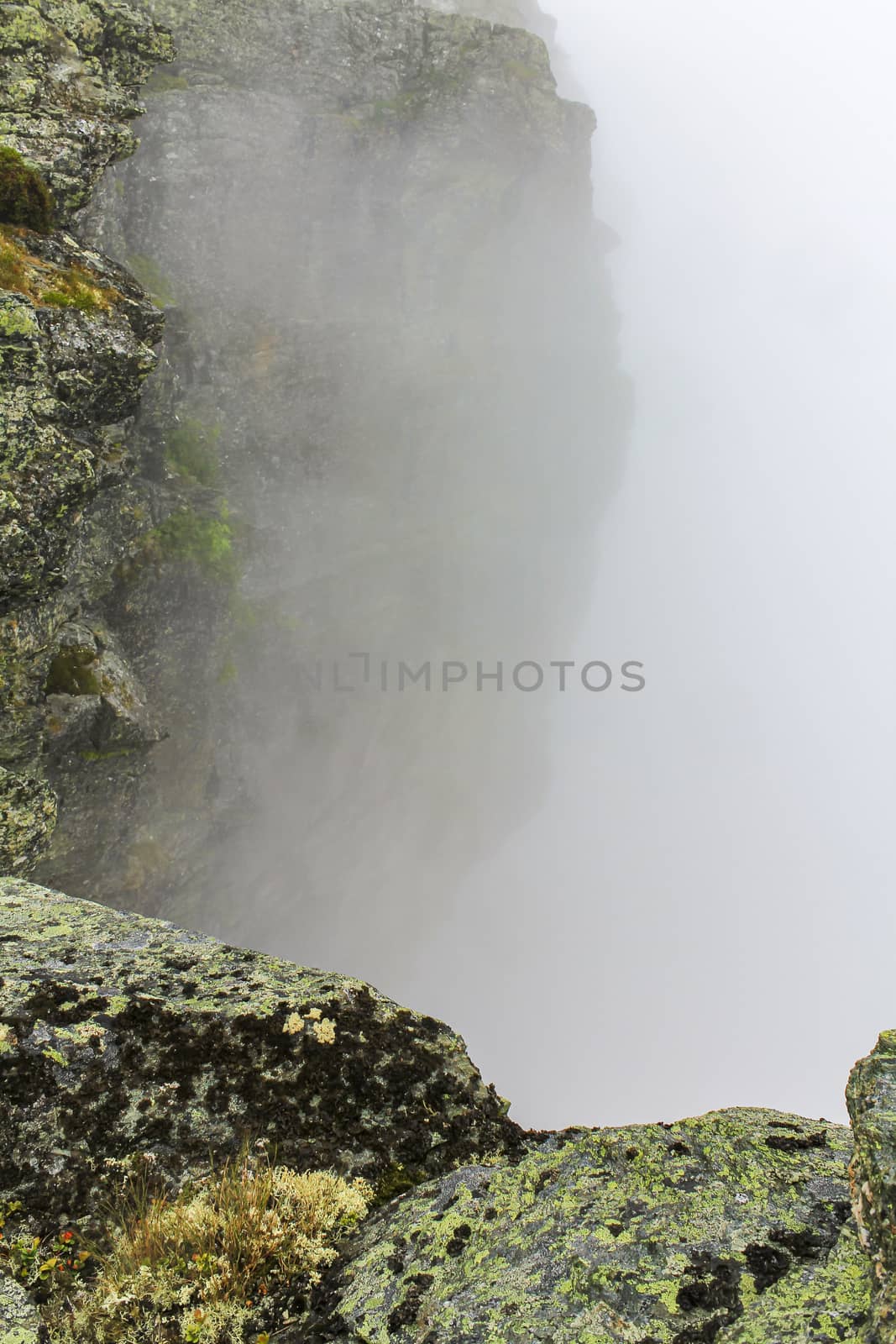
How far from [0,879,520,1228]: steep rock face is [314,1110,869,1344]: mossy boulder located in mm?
785

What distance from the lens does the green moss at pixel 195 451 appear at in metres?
36.1

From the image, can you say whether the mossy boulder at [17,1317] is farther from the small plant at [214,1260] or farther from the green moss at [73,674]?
the green moss at [73,674]

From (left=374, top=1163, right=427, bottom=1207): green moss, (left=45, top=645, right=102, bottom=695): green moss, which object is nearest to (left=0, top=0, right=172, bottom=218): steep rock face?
(left=45, top=645, right=102, bottom=695): green moss

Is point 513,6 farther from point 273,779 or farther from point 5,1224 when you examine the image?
point 5,1224

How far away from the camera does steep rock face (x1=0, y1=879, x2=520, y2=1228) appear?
633cm

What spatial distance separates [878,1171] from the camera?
478 centimetres

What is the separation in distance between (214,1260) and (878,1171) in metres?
4.74

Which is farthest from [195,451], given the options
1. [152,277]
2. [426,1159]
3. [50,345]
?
[426,1159]

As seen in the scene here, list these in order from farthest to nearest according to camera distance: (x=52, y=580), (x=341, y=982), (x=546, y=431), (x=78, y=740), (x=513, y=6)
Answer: (x=513, y=6) < (x=546, y=431) < (x=78, y=740) < (x=52, y=580) < (x=341, y=982)

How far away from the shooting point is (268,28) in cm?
3906

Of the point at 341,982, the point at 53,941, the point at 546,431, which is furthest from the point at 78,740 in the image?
the point at 546,431

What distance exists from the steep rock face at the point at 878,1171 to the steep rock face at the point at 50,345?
18652 millimetres

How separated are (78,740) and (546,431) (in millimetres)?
60225

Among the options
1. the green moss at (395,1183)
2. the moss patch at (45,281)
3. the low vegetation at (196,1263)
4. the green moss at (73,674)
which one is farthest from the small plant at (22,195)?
the green moss at (395,1183)
